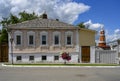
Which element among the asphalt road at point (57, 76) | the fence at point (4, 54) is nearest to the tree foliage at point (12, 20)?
the fence at point (4, 54)

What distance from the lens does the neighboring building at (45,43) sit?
37.4 m

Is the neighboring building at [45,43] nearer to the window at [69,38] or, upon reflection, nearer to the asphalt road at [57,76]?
the window at [69,38]

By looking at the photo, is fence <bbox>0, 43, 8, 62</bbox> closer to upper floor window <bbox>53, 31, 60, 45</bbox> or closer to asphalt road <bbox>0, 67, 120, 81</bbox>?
upper floor window <bbox>53, 31, 60, 45</bbox>

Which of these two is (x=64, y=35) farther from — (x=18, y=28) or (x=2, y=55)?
(x=2, y=55)

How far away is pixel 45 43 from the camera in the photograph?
1490 inches

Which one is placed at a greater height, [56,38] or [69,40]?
[56,38]

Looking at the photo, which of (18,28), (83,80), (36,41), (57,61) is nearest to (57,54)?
(57,61)

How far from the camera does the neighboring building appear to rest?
123 feet

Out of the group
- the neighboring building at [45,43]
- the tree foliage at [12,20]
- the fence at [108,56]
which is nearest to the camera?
the fence at [108,56]

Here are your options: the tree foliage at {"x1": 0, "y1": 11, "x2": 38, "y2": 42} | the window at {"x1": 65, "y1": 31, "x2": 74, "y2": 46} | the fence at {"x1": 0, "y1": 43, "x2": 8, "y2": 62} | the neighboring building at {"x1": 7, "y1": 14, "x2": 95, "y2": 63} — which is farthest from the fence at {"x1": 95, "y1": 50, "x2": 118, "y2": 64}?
the tree foliage at {"x1": 0, "y1": 11, "x2": 38, "y2": 42}

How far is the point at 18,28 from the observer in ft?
123

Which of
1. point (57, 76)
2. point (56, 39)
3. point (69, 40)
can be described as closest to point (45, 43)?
point (56, 39)

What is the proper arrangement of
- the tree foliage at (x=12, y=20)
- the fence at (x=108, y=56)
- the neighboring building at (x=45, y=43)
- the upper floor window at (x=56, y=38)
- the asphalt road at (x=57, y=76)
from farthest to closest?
the tree foliage at (x=12, y=20)
the upper floor window at (x=56, y=38)
the neighboring building at (x=45, y=43)
the fence at (x=108, y=56)
the asphalt road at (x=57, y=76)

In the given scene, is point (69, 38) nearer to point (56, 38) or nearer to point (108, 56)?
point (56, 38)
